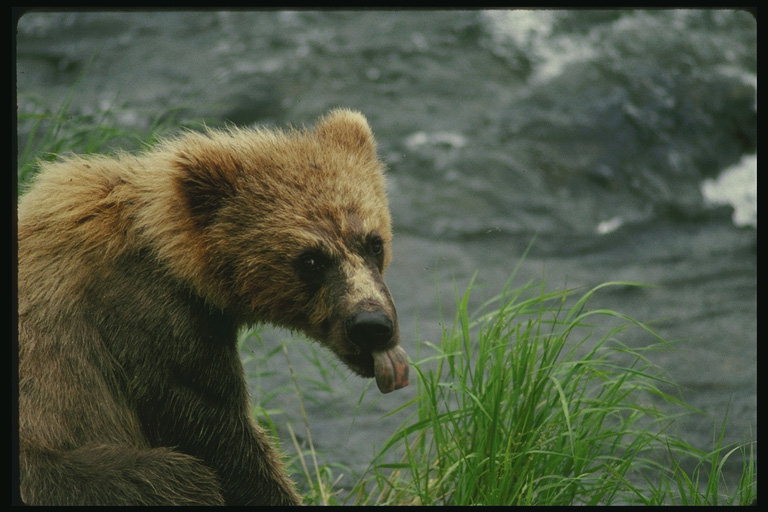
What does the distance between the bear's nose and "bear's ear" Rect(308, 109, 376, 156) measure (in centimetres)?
98

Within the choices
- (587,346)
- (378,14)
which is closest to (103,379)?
(587,346)

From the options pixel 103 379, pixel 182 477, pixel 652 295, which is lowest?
pixel 652 295

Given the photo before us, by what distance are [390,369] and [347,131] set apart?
4.04ft

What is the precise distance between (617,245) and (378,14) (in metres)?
4.05

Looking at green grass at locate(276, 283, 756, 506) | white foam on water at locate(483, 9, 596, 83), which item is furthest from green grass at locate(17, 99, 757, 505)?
white foam on water at locate(483, 9, 596, 83)

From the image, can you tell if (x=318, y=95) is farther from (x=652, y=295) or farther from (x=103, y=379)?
(x=103, y=379)

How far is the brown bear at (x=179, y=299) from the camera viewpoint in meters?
3.86

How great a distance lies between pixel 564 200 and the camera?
956cm

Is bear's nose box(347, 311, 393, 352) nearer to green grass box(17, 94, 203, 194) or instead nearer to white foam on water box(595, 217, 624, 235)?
green grass box(17, 94, 203, 194)

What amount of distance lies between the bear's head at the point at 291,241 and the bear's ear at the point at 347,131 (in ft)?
0.81

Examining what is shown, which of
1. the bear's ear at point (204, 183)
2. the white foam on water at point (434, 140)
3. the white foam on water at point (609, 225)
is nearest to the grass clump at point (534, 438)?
the bear's ear at point (204, 183)

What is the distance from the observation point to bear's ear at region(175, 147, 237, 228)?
4062mm

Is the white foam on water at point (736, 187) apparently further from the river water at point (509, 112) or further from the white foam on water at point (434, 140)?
the white foam on water at point (434, 140)

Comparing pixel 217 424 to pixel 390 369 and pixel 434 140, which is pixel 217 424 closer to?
pixel 390 369
